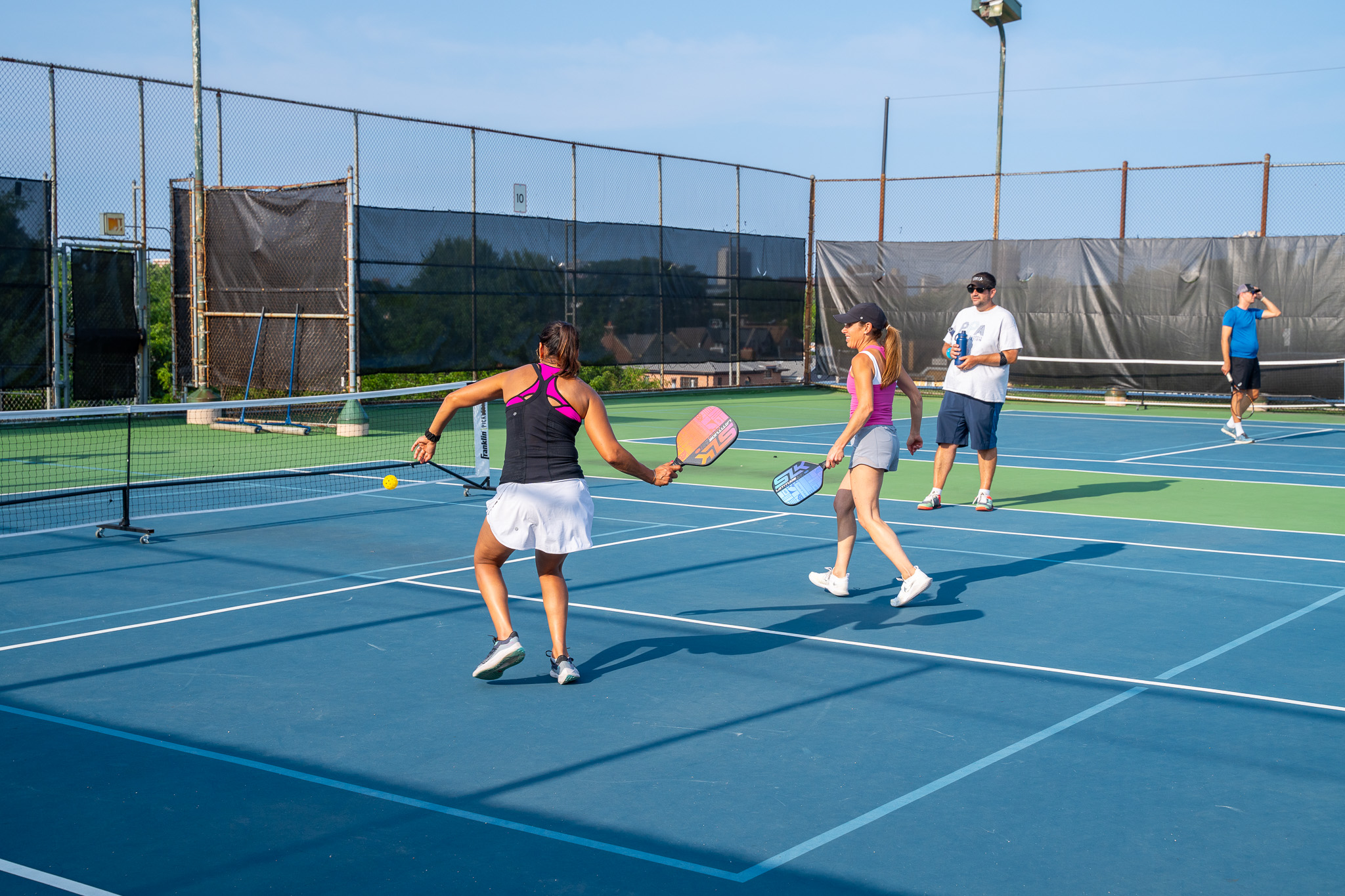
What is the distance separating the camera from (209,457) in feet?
44.8

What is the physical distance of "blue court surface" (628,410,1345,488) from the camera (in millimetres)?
12803

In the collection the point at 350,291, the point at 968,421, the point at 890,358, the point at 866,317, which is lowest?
the point at 968,421

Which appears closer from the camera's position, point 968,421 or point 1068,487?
point 968,421

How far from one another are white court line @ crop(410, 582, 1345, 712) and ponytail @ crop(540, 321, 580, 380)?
174 cm

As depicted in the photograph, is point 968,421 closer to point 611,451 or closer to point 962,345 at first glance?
point 962,345

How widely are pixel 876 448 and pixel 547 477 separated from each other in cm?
222

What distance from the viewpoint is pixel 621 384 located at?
24.7 metres

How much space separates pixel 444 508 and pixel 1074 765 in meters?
6.48

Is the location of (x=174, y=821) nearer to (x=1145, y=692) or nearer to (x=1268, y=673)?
(x=1145, y=692)

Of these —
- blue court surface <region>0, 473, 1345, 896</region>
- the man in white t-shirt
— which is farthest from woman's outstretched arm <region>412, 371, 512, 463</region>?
the man in white t-shirt

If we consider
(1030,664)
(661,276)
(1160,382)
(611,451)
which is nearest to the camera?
(611,451)

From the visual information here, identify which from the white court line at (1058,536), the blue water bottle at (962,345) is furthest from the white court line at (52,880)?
the blue water bottle at (962,345)

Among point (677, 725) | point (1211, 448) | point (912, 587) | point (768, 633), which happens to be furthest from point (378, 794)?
point (1211, 448)

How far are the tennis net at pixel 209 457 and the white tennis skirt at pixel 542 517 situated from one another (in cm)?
316
